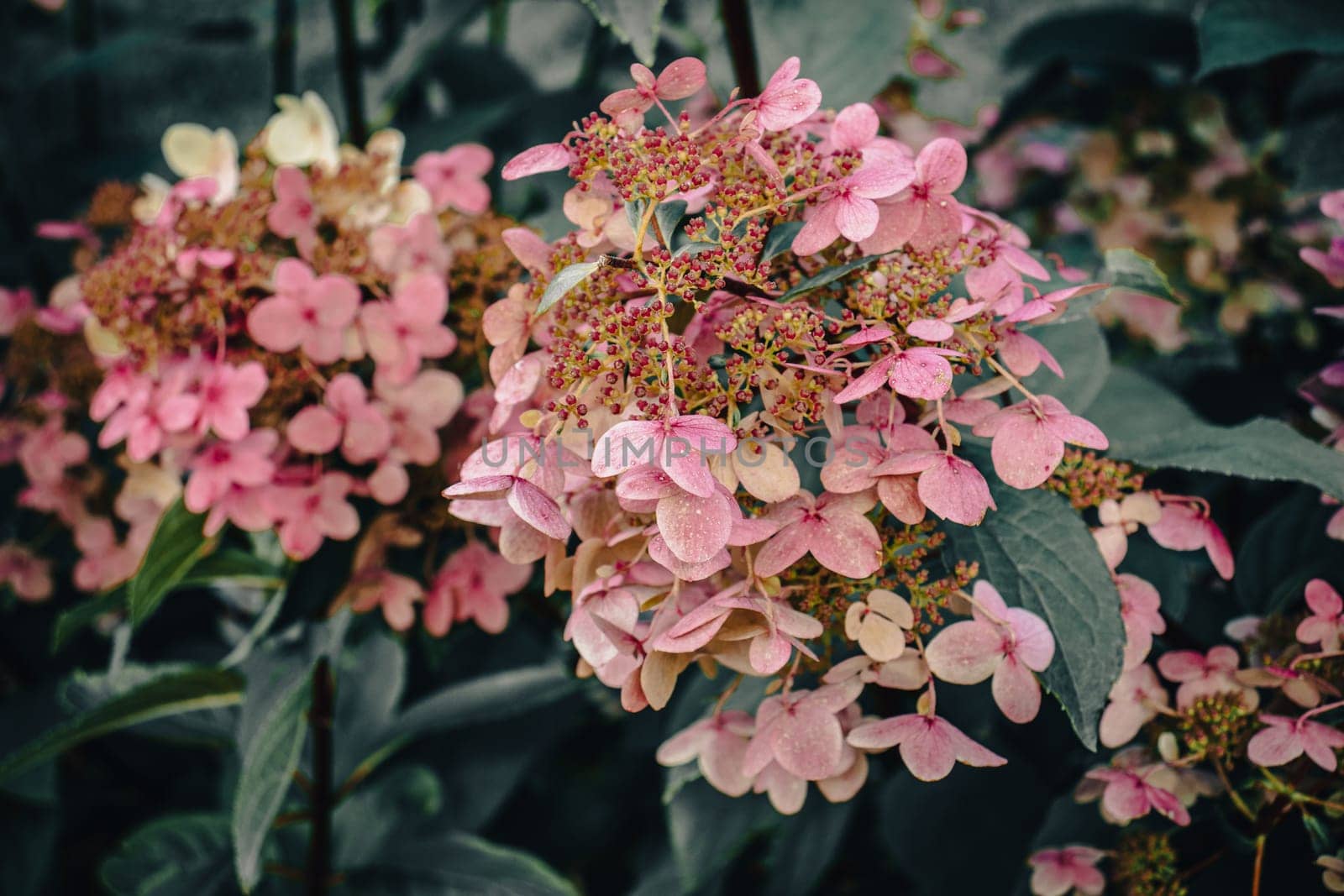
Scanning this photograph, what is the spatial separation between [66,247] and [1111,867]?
1007 millimetres

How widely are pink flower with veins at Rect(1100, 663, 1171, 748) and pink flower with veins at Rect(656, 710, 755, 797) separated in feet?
0.53

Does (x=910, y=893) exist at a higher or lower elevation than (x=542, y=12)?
lower

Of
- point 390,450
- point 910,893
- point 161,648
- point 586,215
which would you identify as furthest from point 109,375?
point 910,893

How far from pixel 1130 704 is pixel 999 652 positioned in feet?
0.35

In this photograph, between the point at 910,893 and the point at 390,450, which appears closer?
the point at 390,450

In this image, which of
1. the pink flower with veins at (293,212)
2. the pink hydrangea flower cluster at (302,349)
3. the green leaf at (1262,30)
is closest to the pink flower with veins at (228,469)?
the pink hydrangea flower cluster at (302,349)

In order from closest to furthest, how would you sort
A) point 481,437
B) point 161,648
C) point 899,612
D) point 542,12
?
point 899,612
point 481,437
point 161,648
point 542,12

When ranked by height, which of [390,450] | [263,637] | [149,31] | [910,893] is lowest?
[910,893]

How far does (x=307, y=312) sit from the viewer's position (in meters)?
0.48

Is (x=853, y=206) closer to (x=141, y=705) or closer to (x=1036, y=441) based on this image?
(x=1036, y=441)

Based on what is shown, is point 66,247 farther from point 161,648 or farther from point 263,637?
point 263,637

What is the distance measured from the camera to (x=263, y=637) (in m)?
0.59

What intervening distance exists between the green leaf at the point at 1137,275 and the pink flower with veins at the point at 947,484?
0.15 metres

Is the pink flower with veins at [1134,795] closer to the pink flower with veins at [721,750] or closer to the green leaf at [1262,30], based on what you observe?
the pink flower with veins at [721,750]
